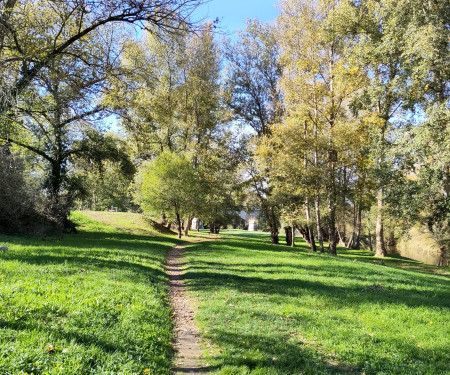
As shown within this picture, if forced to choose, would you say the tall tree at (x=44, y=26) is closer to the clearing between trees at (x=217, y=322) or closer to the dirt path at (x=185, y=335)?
the clearing between trees at (x=217, y=322)

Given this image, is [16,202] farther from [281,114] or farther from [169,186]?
[281,114]

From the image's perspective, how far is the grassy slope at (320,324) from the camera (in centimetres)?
468

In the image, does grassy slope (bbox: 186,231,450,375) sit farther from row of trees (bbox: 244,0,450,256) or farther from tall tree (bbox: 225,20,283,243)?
tall tree (bbox: 225,20,283,243)

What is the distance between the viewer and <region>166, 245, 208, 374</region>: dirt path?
4539 millimetres

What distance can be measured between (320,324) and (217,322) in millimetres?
1937

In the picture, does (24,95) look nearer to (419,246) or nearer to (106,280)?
(106,280)

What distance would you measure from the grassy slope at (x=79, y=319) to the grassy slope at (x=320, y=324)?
0.96 meters

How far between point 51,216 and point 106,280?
36.6 feet

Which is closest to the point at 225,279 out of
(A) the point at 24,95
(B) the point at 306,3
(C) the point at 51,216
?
(A) the point at 24,95

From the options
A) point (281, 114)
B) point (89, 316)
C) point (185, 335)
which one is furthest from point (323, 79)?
point (89, 316)

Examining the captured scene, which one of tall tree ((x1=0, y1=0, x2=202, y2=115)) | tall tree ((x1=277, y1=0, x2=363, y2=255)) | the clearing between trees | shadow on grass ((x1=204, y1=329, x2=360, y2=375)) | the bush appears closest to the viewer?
the clearing between trees

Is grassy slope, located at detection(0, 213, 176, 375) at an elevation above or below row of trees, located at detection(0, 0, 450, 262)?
below

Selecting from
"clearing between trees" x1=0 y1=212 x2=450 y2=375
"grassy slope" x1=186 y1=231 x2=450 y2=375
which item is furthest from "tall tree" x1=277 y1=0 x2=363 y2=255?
"clearing between trees" x1=0 y1=212 x2=450 y2=375

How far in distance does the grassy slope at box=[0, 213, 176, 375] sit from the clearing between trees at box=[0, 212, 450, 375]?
0.02 metres
